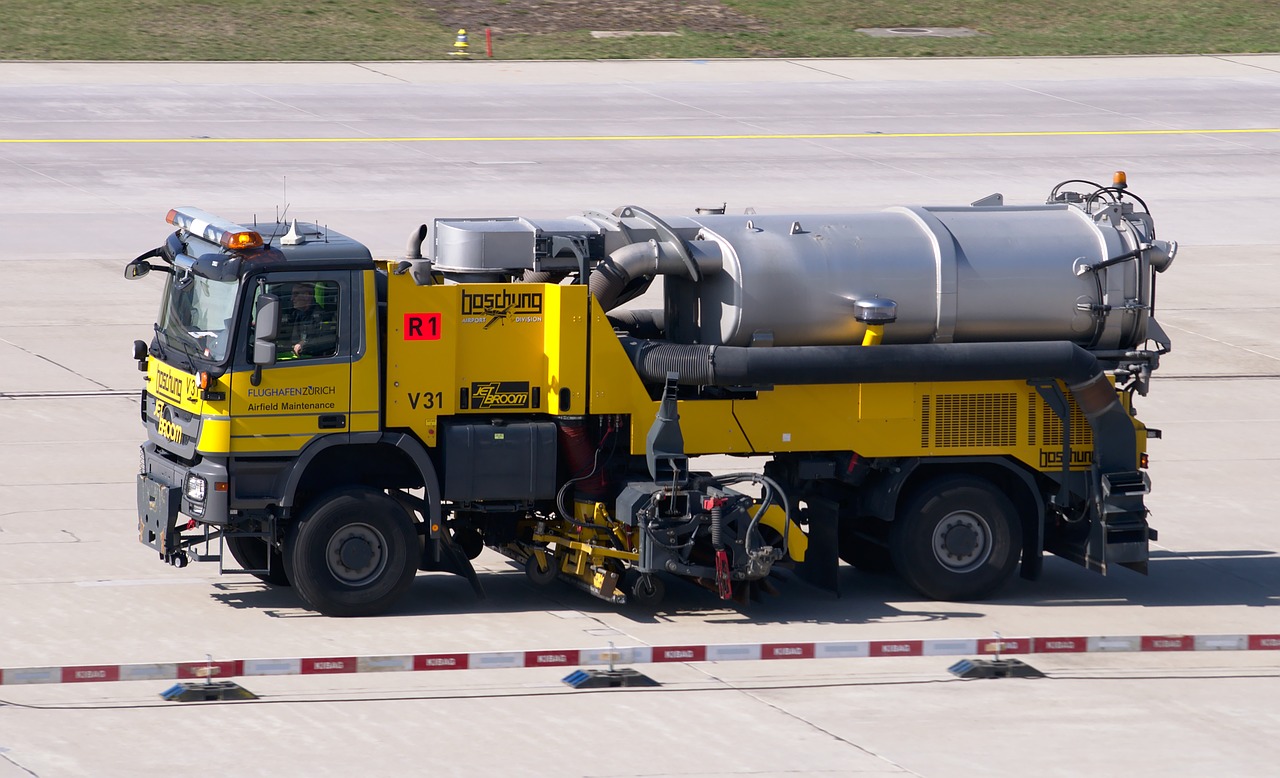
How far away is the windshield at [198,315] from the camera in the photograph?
13.6 m

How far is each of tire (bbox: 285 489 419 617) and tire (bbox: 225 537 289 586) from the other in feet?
2.34

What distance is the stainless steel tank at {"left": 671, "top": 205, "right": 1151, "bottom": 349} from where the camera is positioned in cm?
1414

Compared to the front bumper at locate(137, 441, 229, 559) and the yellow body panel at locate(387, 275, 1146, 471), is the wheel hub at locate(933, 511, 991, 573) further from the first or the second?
the front bumper at locate(137, 441, 229, 559)

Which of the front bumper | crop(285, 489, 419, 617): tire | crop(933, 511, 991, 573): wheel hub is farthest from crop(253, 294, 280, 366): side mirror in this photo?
crop(933, 511, 991, 573): wheel hub

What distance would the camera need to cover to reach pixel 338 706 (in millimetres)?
11875

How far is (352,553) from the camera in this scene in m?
13.9

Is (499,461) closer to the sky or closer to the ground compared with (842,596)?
closer to the sky

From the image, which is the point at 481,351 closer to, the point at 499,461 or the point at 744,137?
the point at 499,461

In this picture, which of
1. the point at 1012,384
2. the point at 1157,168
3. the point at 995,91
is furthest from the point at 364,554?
the point at 995,91

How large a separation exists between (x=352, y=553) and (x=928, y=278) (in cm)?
444

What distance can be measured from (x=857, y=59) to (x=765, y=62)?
2.45m

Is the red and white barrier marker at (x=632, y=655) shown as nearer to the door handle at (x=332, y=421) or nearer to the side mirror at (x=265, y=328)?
the door handle at (x=332, y=421)

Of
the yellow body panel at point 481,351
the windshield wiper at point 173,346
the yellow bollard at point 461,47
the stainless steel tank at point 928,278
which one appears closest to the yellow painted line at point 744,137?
the yellow bollard at point 461,47

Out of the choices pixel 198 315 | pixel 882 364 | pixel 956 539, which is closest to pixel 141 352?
pixel 198 315
